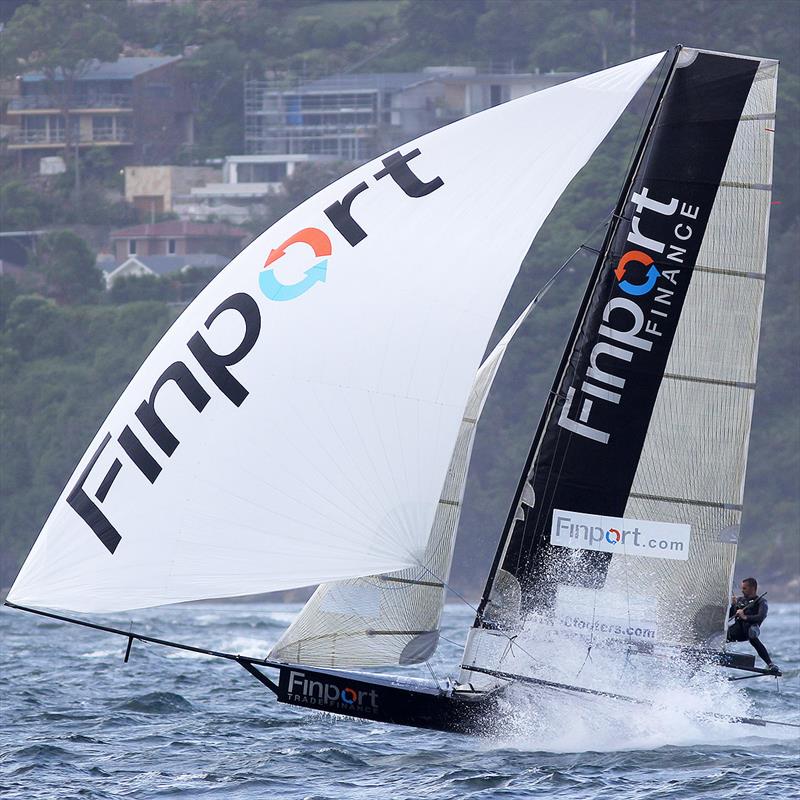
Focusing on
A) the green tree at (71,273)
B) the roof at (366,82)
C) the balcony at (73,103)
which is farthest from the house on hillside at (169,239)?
the roof at (366,82)

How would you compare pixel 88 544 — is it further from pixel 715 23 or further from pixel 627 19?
pixel 627 19

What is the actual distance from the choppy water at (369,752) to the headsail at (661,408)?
587mm

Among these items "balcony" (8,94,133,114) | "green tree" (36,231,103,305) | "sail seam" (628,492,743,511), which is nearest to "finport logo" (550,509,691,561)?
"sail seam" (628,492,743,511)

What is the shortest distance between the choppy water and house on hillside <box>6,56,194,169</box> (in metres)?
68.5

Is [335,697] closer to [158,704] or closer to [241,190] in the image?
[158,704]

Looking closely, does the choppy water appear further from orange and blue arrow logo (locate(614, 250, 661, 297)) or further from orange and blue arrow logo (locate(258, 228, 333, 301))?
orange and blue arrow logo (locate(258, 228, 333, 301))

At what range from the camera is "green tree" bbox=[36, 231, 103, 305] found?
60500 mm

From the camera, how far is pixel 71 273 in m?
60.6

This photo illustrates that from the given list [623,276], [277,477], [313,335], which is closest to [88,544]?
[277,477]

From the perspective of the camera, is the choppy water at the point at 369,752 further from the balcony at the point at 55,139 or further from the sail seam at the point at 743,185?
the balcony at the point at 55,139

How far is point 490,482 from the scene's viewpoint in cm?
5038

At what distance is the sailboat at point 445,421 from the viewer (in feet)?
33.6

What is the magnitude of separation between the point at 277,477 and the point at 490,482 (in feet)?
132

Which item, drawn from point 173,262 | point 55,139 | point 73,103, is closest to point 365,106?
point 73,103
